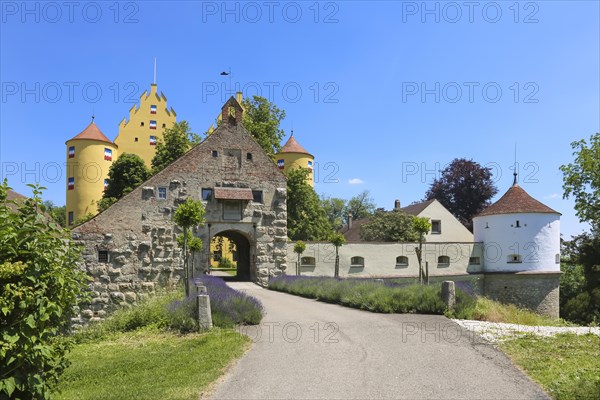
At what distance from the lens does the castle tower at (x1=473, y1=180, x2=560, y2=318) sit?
31.6m

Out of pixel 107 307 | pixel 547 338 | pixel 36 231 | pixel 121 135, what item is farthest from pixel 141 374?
pixel 121 135

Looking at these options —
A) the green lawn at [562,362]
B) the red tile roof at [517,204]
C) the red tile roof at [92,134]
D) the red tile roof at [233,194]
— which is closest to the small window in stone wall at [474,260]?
the red tile roof at [517,204]

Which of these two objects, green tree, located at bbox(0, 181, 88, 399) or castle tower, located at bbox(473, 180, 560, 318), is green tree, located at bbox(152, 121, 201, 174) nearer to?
castle tower, located at bbox(473, 180, 560, 318)

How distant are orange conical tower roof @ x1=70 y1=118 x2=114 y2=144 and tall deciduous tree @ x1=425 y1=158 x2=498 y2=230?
35.3m

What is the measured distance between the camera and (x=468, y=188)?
51.5 m

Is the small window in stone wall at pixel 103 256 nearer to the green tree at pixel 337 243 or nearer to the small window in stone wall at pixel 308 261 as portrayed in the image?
the small window in stone wall at pixel 308 261

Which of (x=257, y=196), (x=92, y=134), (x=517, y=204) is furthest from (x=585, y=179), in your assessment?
(x=92, y=134)

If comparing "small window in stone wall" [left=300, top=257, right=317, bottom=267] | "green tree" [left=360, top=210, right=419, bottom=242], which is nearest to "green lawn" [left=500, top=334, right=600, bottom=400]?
"small window in stone wall" [left=300, top=257, right=317, bottom=267]

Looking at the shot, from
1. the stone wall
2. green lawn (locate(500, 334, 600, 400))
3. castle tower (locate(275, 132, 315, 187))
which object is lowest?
the stone wall

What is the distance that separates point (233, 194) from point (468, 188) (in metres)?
34.1

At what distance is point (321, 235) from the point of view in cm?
3934

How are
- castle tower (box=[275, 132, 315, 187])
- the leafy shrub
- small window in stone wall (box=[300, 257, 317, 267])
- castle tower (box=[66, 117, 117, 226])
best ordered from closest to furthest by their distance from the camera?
the leafy shrub
small window in stone wall (box=[300, 257, 317, 267])
castle tower (box=[66, 117, 117, 226])
castle tower (box=[275, 132, 315, 187])

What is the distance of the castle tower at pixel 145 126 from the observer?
4956cm

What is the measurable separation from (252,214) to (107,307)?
8.35 metres
